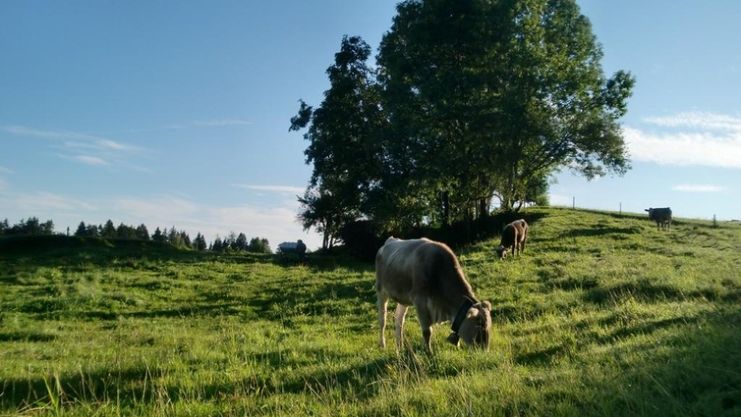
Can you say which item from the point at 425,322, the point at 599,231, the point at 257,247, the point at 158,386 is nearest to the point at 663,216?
the point at 599,231

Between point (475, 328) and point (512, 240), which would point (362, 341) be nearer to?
point (475, 328)

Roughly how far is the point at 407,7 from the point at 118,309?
89.2ft

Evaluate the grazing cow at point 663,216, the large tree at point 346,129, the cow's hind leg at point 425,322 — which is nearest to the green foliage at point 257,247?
the large tree at point 346,129

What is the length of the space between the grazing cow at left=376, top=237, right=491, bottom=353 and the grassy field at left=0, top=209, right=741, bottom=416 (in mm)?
488

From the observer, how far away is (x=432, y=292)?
966 centimetres

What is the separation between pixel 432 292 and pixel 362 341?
2.43 m

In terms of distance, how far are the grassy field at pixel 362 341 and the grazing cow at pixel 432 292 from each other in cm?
49

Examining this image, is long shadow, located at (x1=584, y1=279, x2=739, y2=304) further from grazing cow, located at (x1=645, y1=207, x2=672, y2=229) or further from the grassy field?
grazing cow, located at (x1=645, y1=207, x2=672, y2=229)

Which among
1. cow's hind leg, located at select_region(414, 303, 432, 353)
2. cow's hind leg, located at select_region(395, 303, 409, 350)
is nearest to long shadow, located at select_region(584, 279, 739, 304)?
cow's hind leg, located at select_region(395, 303, 409, 350)

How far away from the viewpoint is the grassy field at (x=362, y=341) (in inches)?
221

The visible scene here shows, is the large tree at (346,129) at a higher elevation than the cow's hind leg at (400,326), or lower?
higher

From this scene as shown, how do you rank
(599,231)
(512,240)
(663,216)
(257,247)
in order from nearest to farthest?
(512,240), (599,231), (663,216), (257,247)

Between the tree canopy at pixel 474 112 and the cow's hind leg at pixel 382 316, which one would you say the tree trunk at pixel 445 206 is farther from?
the cow's hind leg at pixel 382 316

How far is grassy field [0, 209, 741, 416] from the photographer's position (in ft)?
18.5
